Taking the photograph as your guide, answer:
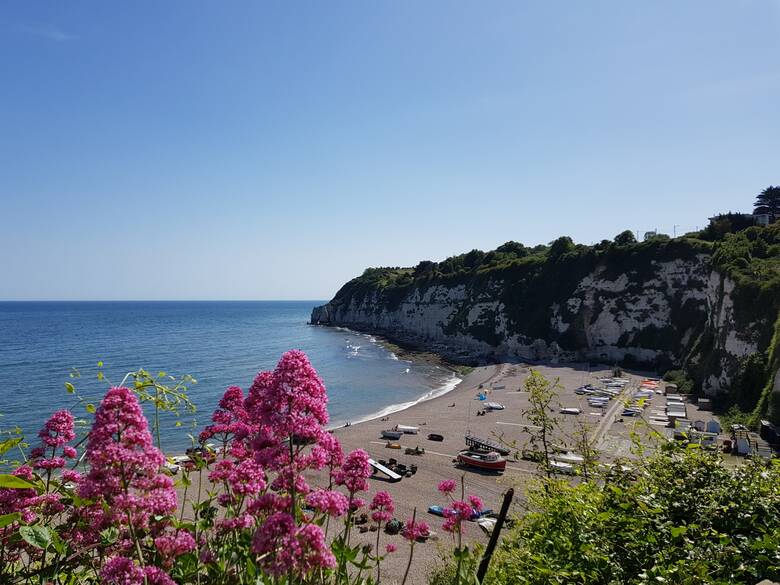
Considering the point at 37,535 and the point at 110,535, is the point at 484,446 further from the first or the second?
the point at 37,535

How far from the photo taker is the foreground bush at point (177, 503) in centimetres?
307

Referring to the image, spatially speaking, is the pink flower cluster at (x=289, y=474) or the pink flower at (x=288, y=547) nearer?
the pink flower at (x=288, y=547)

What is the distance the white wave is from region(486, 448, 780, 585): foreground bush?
1703 inches

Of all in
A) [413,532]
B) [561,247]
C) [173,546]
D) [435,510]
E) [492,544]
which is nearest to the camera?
[173,546]

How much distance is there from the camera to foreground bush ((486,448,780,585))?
4871 mm

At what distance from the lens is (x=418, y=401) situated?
60625 millimetres

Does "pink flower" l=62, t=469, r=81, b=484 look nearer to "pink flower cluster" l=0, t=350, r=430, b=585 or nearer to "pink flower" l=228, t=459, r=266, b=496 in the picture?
"pink flower cluster" l=0, t=350, r=430, b=585

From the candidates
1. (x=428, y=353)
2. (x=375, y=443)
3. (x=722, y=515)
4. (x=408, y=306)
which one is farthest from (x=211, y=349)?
(x=722, y=515)

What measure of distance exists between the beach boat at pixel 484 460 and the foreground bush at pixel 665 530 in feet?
89.1

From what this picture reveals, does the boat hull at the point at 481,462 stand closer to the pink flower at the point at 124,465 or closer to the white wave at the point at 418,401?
the white wave at the point at 418,401

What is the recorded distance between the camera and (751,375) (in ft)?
141

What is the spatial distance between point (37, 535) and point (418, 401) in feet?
195

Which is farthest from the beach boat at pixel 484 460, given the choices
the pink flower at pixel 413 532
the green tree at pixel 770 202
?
the green tree at pixel 770 202

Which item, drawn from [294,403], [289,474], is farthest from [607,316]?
[289,474]
